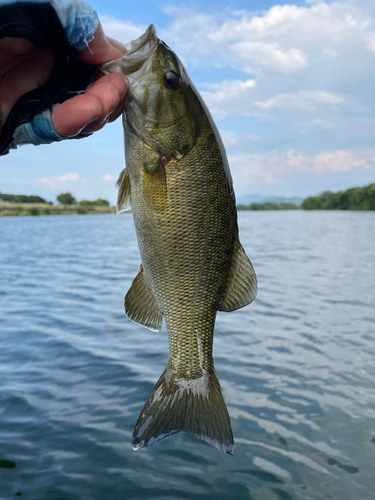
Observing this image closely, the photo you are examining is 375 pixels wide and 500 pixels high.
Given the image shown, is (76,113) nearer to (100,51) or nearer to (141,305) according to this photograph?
(100,51)

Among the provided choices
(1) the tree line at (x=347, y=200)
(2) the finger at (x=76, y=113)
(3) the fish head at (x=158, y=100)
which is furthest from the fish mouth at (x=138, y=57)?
(1) the tree line at (x=347, y=200)

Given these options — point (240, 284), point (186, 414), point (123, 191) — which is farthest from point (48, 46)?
point (186, 414)

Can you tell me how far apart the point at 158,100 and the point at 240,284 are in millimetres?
1180

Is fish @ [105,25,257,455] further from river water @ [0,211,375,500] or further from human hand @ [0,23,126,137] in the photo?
river water @ [0,211,375,500]

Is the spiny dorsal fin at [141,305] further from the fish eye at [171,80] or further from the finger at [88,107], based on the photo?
the fish eye at [171,80]

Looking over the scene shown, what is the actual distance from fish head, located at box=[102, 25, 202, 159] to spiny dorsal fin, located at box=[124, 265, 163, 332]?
2.71 ft

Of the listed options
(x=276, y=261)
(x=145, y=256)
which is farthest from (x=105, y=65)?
(x=276, y=261)

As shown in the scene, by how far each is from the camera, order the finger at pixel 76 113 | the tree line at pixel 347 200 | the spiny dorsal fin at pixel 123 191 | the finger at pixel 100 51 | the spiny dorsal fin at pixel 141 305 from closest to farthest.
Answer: the finger at pixel 76 113 < the finger at pixel 100 51 < the spiny dorsal fin at pixel 123 191 < the spiny dorsal fin at pixel 141 305 < the tree line at pixel 347 200

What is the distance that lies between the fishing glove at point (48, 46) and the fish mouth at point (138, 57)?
140 mm

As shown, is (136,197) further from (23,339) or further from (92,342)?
(23,339)

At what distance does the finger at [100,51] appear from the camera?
7.21 feet

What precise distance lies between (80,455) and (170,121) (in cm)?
371

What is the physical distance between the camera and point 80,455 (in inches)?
178

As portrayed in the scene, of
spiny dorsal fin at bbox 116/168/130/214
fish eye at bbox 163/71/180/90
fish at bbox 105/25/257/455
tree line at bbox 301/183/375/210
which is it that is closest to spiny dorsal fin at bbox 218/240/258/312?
fish at bbox 105/25/257/455
